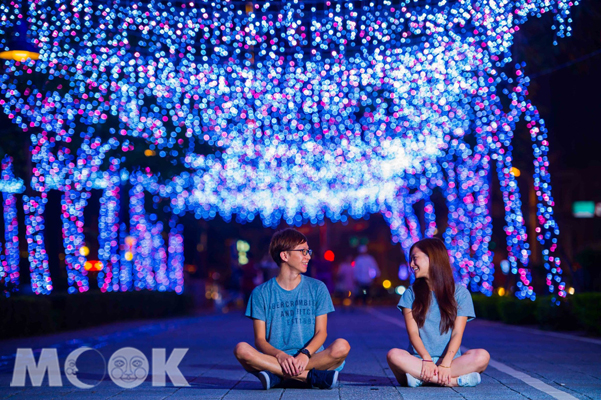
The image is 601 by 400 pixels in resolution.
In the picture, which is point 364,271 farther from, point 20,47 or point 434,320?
point 434,320

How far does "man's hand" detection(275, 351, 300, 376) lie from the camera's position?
6.35 metres

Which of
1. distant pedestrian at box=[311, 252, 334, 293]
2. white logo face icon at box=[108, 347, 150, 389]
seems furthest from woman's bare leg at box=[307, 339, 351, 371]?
distant pedestrian at box=[311, 252, 334, 293]

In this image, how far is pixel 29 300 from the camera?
1448cm

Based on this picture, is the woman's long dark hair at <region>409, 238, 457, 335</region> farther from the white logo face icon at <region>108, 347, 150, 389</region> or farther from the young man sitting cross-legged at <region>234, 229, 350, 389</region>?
the white logo face icon at <region>108, 347, 150, 389</region>

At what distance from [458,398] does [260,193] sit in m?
21.7

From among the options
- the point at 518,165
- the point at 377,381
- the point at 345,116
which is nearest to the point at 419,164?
the point at 518,165

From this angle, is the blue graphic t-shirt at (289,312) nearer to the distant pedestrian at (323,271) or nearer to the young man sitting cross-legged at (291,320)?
the young man sitting cross-legged at (291,320)

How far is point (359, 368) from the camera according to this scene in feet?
28.6

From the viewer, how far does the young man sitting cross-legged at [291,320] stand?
→ 6.57m

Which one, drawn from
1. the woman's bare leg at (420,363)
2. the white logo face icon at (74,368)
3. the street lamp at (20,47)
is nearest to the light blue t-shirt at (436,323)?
the woman's bare leg at (420,363)

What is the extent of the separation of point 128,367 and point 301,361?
11.7ft

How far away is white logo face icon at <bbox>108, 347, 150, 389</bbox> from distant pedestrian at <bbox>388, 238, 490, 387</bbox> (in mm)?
2400

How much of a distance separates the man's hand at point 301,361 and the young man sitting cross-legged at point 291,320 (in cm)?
12

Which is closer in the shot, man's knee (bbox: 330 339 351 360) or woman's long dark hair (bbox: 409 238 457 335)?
man's knee (bbox: 330 339 351 360)
